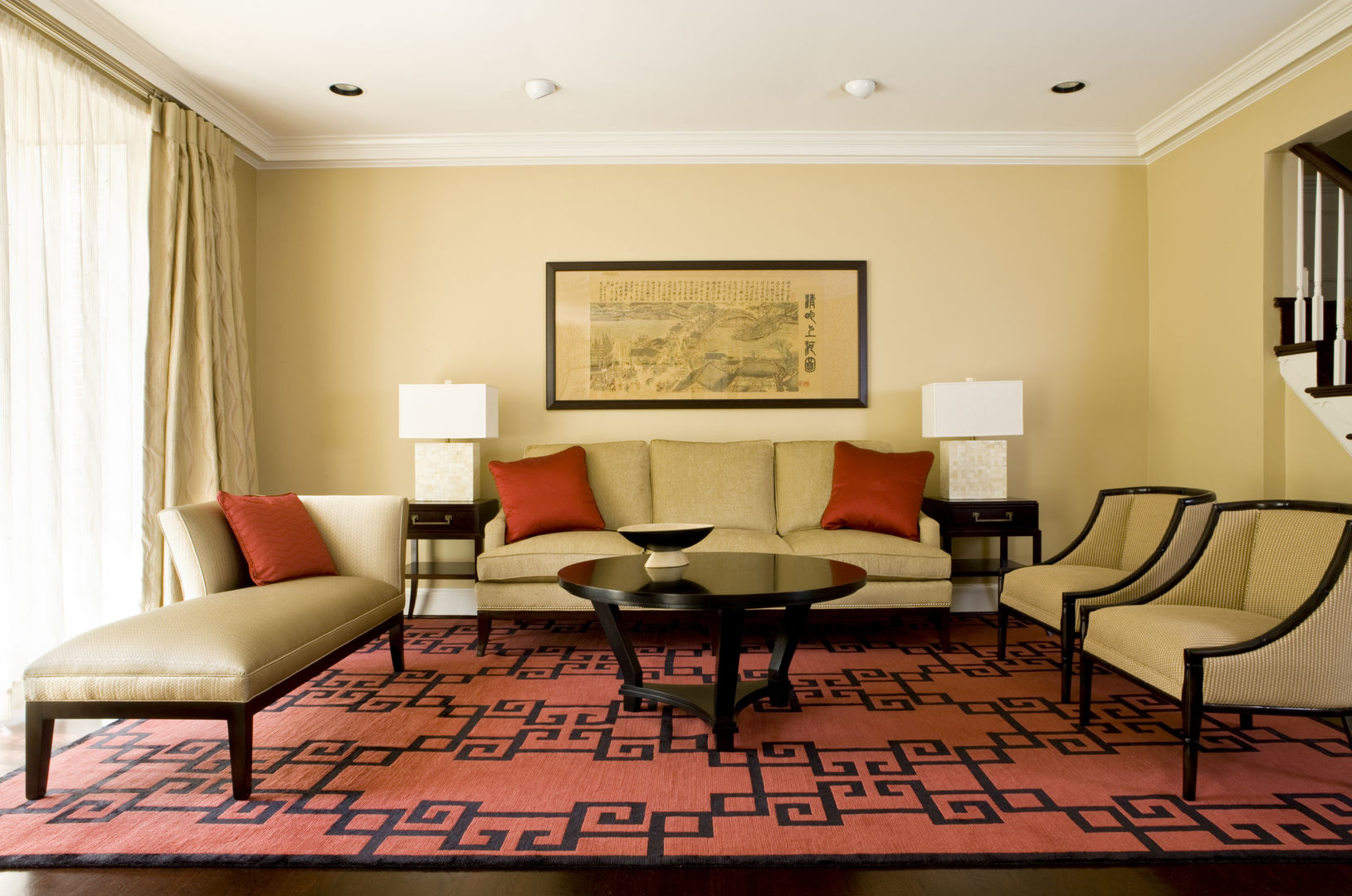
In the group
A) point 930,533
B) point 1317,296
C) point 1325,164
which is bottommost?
point 930,533

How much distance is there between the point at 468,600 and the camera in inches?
183

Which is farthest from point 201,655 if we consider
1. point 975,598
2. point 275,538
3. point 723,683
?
point 975,598

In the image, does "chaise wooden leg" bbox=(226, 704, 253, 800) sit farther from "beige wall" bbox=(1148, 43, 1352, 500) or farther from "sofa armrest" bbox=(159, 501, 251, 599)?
"beige wall" bbox=(1148, 43, 1352, 500)

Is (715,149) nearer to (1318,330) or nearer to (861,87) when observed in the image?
(861,87)

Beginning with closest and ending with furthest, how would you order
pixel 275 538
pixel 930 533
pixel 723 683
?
pixel 723 683 < pixel 275 538 < pixel 930 533

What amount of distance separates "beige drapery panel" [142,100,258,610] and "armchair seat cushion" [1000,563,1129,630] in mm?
3873

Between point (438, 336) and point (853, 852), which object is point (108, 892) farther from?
point (438, 336)

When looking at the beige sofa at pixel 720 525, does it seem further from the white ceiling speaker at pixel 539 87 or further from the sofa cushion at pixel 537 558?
the white ceiling speaker at pixel 539 87

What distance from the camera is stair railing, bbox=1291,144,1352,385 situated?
3.50m

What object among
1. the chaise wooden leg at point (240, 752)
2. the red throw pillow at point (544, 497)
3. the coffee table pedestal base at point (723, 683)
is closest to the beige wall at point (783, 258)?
the red throw pillow at point (544, 497)

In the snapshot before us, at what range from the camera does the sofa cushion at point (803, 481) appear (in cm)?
424

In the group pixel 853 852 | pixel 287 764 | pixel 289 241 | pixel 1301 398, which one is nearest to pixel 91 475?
pixel 287 764

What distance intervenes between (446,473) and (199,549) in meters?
1.56

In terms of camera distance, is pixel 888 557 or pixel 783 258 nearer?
pixel 888 557
